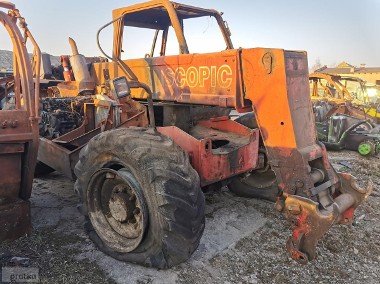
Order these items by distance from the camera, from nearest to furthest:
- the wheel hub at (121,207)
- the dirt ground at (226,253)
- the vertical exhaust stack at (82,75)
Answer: the dirt ground at (226,253) < the wheel hub at (121,207) < the vertical exhaust stack at (82,75)

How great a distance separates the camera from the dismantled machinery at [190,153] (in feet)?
9.48

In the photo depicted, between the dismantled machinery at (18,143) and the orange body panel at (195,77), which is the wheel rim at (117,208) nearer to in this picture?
the dismantled machinery at (18,143)

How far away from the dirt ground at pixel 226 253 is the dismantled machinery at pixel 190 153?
21cm

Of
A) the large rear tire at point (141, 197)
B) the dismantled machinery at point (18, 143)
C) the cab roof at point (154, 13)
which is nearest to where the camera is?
the large rear tire at point (141, 197)

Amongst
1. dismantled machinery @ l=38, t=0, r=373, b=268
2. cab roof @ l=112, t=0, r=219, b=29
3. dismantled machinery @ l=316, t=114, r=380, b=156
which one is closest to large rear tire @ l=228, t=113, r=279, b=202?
dismantled machinery @ l=38, t=0, r=373, b=268

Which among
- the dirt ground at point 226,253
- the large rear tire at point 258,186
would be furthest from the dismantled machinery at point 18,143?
the large rear tire at point 258,186

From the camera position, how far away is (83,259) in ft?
10.7

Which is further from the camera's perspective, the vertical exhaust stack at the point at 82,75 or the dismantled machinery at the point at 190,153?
the vertical exhaust stack at the point at 82,75

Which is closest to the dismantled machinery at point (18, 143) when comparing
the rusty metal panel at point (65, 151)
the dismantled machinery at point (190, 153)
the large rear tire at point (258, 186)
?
the dismantled machinery at point (190, 153)

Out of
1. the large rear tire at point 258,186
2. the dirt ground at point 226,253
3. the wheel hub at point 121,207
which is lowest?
the dirt ground at point 226,253

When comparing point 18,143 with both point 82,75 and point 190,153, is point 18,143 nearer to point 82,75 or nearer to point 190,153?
point 190,153

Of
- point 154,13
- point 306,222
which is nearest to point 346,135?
point 154,13

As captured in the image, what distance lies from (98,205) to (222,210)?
65.9 inches

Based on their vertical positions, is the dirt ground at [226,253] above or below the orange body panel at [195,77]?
below
